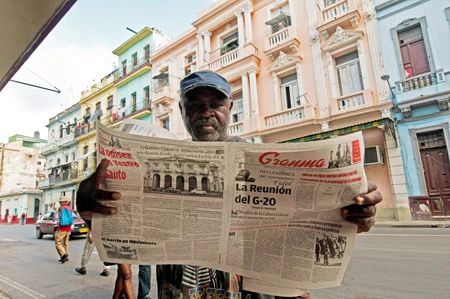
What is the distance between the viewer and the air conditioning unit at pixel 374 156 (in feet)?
28.8

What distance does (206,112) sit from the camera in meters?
1.39

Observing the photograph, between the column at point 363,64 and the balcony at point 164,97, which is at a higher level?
the balcony at point 164,97

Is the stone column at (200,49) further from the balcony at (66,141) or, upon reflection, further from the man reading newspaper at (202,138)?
the balcony at (66,141)

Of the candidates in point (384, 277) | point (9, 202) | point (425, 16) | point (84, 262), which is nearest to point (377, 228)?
point (384, 277)

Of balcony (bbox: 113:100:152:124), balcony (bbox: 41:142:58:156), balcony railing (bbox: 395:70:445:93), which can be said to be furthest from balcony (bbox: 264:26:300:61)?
balcony (bbox: 41:142:58:156)

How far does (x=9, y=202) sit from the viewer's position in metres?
33.5

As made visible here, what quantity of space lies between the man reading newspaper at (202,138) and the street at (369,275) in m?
2.54

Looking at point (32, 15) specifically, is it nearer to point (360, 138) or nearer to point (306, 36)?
point (360, 138)

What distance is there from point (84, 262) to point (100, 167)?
15.9 feet

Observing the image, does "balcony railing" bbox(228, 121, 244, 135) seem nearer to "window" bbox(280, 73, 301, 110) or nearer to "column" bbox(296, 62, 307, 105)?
"window" bbox(280, 73, 301, 110)

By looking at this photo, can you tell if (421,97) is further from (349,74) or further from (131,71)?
(131,71)

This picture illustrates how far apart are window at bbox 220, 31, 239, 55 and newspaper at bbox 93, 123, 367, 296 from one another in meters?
13.3

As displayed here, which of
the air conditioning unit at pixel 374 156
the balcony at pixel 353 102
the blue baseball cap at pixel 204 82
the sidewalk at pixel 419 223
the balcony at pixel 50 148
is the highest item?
the balcony at pixel 50 148

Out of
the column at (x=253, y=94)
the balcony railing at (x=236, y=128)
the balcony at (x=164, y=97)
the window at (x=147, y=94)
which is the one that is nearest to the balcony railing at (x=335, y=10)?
the column at (x=253, y=94)
